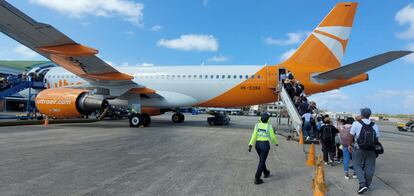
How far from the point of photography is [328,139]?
7574 millimetres

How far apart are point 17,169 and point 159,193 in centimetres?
342

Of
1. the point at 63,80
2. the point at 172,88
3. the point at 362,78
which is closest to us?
the point at 362,78

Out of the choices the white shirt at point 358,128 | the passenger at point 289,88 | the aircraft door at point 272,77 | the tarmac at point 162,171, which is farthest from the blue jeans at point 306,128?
the white shirt at point 358,128

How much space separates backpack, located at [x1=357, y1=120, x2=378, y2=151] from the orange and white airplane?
7994 mm

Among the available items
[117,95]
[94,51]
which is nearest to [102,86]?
[117,95]

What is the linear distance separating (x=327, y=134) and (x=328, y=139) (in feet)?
0.54

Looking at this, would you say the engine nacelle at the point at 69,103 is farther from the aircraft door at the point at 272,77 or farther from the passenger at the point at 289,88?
the passenger at the point at 289,88

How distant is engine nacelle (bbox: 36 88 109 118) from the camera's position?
15.7m

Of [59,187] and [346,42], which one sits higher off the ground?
[346,42]

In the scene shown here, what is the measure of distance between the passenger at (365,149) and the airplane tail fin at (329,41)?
10.7 m

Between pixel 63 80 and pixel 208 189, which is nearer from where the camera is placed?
pixel 208 189

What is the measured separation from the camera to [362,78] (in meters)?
14.5

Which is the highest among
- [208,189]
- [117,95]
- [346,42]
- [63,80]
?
[346,42]

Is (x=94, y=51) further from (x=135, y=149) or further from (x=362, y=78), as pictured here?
(x=362, y=78)
